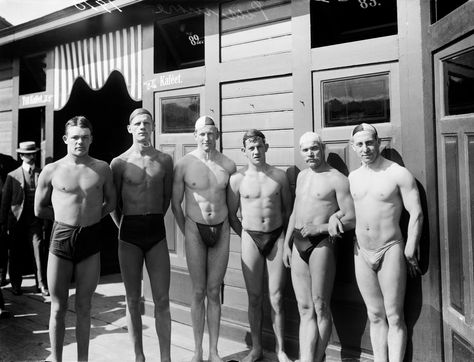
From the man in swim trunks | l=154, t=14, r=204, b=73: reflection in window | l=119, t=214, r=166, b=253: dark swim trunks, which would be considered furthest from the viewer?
l=154, t=14, r=204, b=73: reflection in window

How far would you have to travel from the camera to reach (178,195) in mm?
3748

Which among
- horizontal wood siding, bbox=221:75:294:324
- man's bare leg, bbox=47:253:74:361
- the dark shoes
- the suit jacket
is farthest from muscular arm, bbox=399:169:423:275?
the dark shoes

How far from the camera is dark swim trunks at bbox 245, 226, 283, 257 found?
3.63 metres

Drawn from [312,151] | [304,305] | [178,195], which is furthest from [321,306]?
[178,195]

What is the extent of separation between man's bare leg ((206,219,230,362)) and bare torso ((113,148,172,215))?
0.60 m

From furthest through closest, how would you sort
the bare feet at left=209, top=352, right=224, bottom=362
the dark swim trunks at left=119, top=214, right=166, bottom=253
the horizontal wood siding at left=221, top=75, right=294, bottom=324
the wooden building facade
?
the horizontal wood siding at left=221, top=75, right=294, bottom=324 → the bare feet at left=209, top=352, right=224, bottom=362 → the dark swim trunks at left=119, top=214, right=166, bottom=253 → the wooden building facade

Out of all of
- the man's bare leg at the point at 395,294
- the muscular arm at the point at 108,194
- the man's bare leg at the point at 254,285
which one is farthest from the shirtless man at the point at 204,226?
the man's bare leg at the point at 395,294

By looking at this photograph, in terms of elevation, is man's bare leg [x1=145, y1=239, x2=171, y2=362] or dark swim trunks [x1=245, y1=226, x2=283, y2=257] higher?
dark swim trunks [x1=245, y1=226, x2=283, y2=257]

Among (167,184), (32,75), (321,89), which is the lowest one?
(167,184)

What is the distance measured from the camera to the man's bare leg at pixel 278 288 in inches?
143

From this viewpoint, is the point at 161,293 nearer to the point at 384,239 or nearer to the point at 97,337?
the point at 97,337

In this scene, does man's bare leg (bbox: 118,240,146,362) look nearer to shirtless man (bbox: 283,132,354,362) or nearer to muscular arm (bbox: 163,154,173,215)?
muscular arm (bbox: 163,154,173,215)

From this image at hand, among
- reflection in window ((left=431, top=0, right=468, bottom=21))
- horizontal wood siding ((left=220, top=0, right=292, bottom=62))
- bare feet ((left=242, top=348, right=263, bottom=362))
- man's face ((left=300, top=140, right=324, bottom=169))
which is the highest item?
horizontal wood siding ((left=220, top=0, right=292, bottom=62))

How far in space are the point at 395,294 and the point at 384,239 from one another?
435mm
